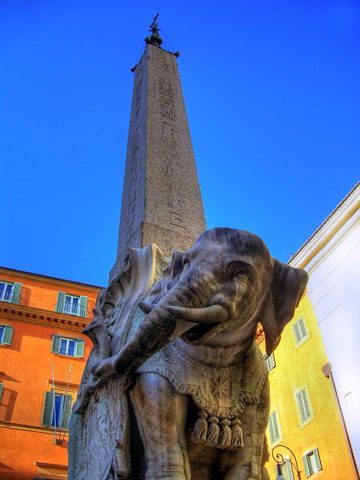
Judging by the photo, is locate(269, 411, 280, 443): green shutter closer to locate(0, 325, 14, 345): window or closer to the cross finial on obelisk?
locate(0, 325, 14, 345): window

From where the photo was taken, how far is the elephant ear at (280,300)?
107 inches

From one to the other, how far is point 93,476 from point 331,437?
39.3 feet

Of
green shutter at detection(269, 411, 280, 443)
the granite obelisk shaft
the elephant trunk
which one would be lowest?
the elephant trunk

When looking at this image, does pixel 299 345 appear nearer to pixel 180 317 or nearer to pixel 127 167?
pixel 127 167

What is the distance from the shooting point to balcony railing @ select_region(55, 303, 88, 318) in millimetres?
19234

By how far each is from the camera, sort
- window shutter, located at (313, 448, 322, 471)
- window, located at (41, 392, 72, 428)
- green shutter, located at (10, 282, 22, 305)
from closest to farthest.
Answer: window shutter, located at (313, 448, 322, 471)
window, located at (41, 392, 72, 428)
green shutter, located at (10, 282, 22, 305)

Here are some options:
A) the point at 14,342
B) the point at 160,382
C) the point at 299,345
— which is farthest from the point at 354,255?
the point at 160,382

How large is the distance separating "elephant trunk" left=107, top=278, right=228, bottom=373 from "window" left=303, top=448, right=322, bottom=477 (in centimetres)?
1273

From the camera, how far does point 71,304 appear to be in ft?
64.5

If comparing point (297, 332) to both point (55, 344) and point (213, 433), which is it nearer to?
point (55, 344)

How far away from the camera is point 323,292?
49.3ft

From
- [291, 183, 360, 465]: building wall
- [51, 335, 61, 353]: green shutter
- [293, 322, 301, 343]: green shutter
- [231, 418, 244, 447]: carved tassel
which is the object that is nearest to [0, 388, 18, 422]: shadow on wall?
[51, 335, 61, 353]: green shutter

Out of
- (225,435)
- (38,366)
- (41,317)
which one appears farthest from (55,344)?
(225,435)

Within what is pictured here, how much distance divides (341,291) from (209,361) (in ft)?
40.4
